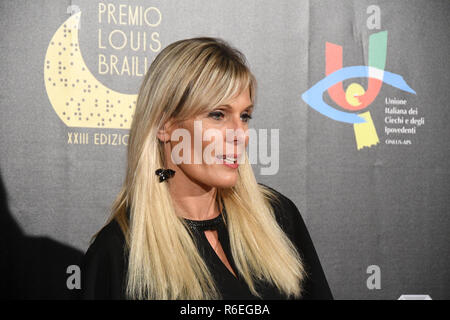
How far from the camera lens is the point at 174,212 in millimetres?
1196

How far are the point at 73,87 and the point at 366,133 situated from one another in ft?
5.02

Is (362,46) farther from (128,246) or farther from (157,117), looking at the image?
(128,246)

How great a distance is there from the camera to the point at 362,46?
203 centimetres

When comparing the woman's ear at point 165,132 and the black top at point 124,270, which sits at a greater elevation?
the woman's ear at point 165,132

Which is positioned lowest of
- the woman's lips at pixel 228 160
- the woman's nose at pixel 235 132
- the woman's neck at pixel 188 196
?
the woman's neck at pixel 188 196

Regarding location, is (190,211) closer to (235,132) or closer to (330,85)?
(235,132)

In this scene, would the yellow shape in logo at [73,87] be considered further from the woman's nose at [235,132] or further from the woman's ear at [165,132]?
the woman's nose at [235,132]

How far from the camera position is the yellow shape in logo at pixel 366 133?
6.64ft

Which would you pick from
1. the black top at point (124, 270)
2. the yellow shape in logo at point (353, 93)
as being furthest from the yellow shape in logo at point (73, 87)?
the yellow shape in logo at point (353, 93)

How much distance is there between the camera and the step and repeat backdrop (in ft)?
5.82

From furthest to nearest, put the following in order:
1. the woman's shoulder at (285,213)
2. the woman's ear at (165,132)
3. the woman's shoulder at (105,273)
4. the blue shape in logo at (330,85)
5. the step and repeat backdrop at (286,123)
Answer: the blue shape in logo at (330,85)
the step and repeat backdrop at (286,123)
the woman's shoulder at (285,213)
the woman's ear at (165,132)
the woman's shoulder at (105,273)

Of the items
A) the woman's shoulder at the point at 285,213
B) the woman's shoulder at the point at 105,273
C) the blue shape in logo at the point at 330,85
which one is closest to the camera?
the woman's shoulder at the point at 105,273

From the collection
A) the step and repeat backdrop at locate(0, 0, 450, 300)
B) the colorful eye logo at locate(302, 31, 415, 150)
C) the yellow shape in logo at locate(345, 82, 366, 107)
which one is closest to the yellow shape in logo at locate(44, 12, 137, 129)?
the step and repeat backdrop at locate(0, 0, 450, 300)

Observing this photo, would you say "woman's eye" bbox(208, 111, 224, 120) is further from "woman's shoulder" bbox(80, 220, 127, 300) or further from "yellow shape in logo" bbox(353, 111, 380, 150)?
"yellow shape in logo" bbox(353, 111, 380, 150)
